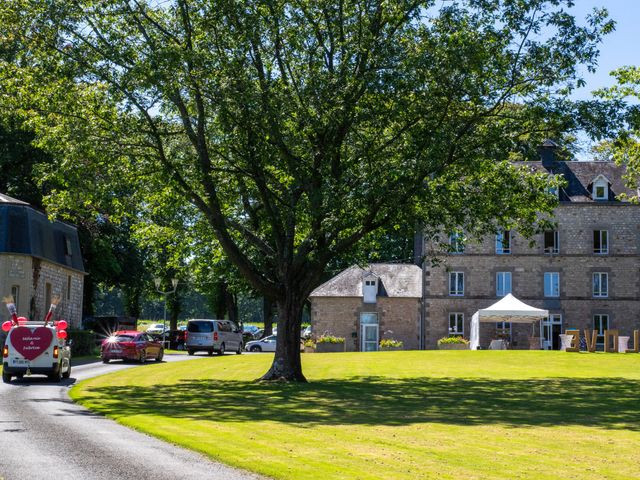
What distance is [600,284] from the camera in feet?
199

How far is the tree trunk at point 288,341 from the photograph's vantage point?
2811cm

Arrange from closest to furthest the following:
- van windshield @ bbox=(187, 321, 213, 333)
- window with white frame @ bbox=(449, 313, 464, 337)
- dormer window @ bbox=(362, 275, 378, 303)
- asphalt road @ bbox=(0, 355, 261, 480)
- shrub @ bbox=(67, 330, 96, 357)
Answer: asphalt road @ bbox=(0, 355, 261, 480) → shrub @ bbox=(67, 330, 96, 357) → van windshield @ bbox=(187, 321, 213, 333) → window with white frame @ bbox=(449, 313, 464, 337) → dormer window @ bbox=(362, 275, 378, 303)

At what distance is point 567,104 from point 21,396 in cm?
1588

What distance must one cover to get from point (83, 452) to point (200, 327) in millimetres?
41114

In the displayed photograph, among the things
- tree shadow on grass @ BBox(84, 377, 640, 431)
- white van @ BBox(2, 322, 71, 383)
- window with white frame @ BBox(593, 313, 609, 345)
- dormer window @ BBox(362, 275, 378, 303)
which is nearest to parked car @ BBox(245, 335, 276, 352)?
dormer window @ BBox(362, 275, 378, 303)

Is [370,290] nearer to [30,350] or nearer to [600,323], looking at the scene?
[600,323]

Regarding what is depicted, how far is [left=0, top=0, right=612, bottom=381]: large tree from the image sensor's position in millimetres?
24531

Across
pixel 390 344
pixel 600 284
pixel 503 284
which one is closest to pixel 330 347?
pixel 390 344

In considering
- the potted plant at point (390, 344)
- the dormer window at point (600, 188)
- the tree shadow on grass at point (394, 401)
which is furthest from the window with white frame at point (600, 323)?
the tree shadow on grass at point (394, 401)

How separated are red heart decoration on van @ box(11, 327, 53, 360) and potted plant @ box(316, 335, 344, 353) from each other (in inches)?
1247

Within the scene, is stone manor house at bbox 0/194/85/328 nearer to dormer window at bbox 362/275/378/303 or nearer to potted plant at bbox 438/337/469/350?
dormer window at bbox 362/275/378/303

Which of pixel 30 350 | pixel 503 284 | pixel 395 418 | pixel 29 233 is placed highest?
pixel 29 233

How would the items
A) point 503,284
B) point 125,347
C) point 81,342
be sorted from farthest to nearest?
point 503,284
point 81,342
point 125,347

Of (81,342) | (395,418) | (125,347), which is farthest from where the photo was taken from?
(81,342)
